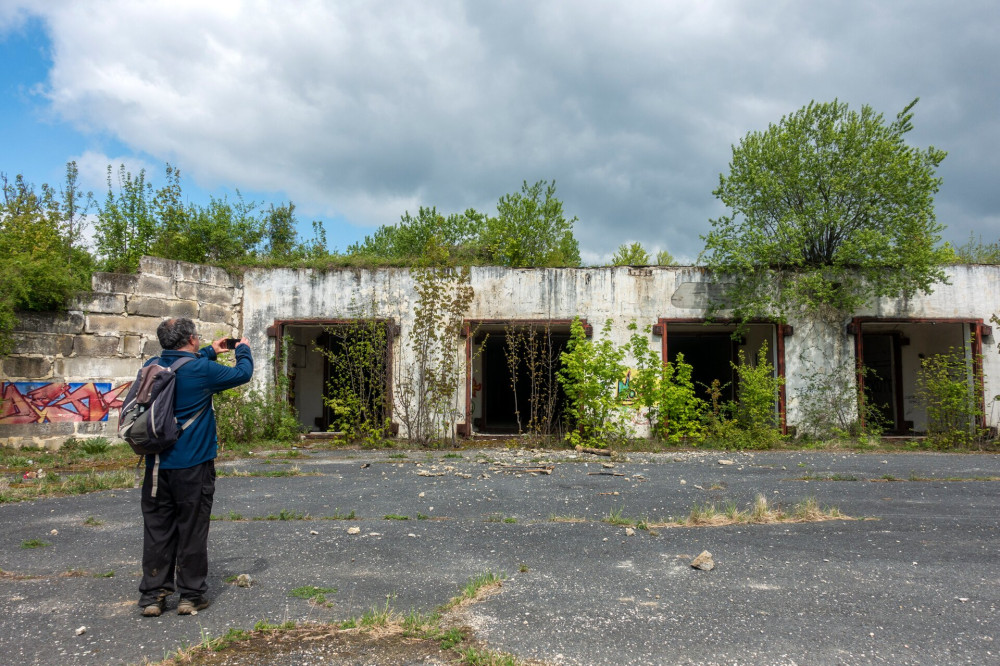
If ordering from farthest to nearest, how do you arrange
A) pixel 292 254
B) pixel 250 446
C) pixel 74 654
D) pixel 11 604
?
1. pixel 292 254
2. pixel 250 446
3. pixel 11 604
4. pixel 74 654

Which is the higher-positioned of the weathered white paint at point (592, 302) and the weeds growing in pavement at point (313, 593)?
the weathered white paint at point (592, 302)

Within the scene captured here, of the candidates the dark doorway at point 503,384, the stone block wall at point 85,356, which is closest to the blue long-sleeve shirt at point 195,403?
the stone block wall at point 85,356

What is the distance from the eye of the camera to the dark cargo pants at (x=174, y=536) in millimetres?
3828

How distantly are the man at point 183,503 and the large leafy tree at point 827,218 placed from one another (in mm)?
10401

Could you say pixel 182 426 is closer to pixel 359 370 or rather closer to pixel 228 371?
pixel 228 371

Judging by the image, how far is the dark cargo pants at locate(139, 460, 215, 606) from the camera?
12.6 feet

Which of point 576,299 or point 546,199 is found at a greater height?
point 546,199

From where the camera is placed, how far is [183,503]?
3.89 m

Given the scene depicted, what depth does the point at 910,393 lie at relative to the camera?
52.0ft

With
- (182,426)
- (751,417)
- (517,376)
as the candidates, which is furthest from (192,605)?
(517,376)

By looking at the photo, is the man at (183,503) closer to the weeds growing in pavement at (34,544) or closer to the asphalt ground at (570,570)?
the asphalt ground at (570,570)

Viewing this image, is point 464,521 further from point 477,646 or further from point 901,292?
point 901,292

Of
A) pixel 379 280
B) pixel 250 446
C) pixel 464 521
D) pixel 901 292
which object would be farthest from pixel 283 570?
pixel 901 292

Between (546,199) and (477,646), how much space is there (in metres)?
15.1
